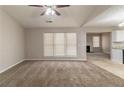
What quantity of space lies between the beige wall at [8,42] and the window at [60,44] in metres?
2.20

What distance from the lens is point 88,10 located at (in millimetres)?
6320

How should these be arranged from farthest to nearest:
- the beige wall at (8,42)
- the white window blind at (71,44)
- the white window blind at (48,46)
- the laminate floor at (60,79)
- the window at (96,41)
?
the window at (96,41), the white window blind at (48,46), the white window blind at (71,44), the beige wall at (8,42), the laminate floor at (60,79)

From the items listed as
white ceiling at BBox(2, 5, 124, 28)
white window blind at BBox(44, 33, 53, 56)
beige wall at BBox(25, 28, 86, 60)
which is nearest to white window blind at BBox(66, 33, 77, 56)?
beige wall at BBox(25, 28, 86, 60)

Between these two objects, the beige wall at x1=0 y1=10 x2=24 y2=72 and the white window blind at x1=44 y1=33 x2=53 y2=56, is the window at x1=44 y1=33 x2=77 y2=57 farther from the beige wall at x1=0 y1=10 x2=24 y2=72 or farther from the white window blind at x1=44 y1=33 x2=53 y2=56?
the beige wall at x1=0 y1=10 x2=24 y2=72

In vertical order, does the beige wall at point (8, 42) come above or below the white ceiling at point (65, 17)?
below

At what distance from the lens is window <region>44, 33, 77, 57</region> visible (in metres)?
10.2

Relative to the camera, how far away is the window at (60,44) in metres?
10.2

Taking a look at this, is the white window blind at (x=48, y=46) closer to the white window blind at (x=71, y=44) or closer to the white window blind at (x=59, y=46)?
the white window blind at (x=59, y=46)

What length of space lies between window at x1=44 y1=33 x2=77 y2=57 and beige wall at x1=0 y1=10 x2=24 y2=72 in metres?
2.20

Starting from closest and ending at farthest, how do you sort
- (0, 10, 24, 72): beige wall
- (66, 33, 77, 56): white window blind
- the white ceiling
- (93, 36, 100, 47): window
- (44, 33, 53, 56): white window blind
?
(0, 10, 24, 72): beige wall → the white ceiling → (66, 33, 77, 56): white window blind → (44, 33, 53, 56): white window blind → (93, 36, 100, 47): window

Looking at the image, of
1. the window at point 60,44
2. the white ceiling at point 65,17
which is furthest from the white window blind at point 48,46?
the white ceiling at point 65,17
